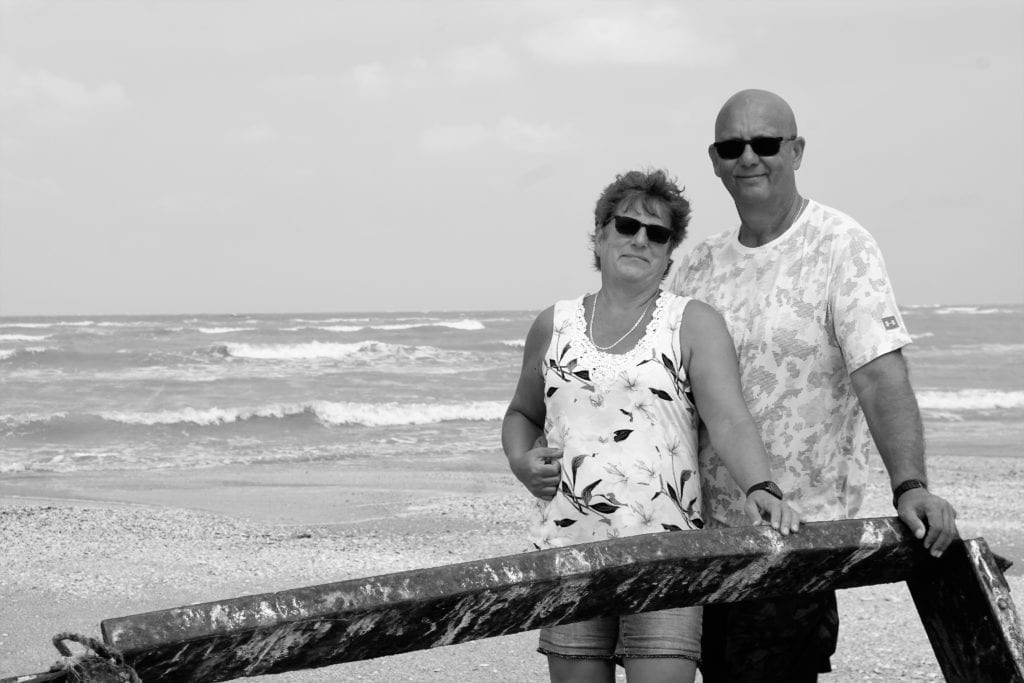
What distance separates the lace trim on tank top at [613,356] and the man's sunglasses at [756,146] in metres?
0.48

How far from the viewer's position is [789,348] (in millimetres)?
2959

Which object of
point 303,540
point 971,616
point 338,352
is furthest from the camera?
point 338,352

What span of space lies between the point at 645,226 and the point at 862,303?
0.58m

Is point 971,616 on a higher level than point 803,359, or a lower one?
lower

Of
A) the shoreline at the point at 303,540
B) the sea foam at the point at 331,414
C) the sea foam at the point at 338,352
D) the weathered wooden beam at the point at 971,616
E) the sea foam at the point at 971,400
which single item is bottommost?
the sea foam at the point at 338,352

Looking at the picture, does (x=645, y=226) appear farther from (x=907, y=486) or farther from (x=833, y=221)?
(x=907, y=486)

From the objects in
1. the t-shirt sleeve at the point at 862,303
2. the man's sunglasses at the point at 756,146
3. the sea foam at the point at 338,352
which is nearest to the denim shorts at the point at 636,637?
the t-shirt sleeve at the point at 862,303

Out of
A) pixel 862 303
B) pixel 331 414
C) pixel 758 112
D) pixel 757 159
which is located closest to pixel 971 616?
pixel 862 303

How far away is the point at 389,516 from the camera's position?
1072cm

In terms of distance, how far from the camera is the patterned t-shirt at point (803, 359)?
2936 millimetres

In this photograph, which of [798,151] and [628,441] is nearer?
[628,441]

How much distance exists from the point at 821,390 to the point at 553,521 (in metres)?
0.80

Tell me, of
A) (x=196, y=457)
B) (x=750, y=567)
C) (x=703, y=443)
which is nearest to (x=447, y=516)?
(x=196, y=457)

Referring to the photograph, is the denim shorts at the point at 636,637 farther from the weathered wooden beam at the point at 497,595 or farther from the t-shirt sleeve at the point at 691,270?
the t-shirt sleeve at the point at 691,270
